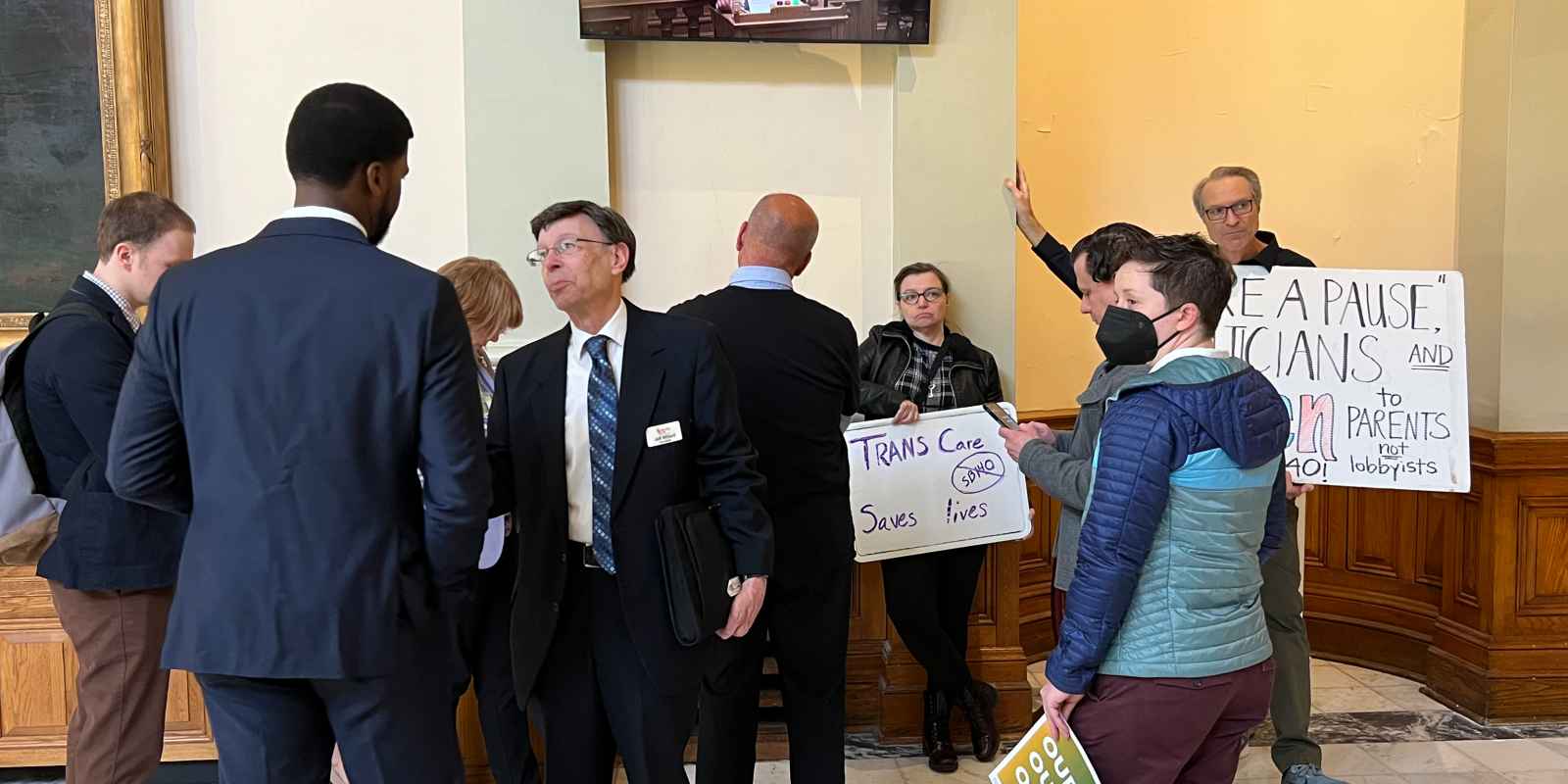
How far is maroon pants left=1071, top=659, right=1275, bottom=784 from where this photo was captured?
2100mm

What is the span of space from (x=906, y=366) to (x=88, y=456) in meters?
2.36

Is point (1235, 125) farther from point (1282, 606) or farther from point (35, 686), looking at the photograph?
point (35, 686)

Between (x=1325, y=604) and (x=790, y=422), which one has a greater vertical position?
(x=790, y=422)

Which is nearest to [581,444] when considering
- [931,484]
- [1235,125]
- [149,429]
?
[149,429]

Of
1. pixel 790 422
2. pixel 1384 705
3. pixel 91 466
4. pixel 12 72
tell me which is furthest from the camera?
pixel 1384 705

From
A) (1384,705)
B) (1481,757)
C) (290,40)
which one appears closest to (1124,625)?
(1481,757)

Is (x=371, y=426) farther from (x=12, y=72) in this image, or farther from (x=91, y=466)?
(x=12, y=72)

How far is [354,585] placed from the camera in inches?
70.2

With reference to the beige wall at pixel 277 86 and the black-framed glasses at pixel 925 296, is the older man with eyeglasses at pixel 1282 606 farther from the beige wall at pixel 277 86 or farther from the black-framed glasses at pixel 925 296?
the beige wall at pixel 277 86

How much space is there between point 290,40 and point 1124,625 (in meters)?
3.30

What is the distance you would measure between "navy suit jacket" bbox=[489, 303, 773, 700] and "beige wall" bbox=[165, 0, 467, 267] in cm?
172

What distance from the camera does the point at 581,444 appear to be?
2393 millimetres

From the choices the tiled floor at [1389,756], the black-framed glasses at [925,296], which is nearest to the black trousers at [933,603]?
the tiled floor at [1389,756]

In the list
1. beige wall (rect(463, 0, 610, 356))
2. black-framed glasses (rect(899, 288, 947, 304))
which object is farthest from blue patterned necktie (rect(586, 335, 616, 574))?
black-framed glasses (rect(899, 288, 947, 304))
